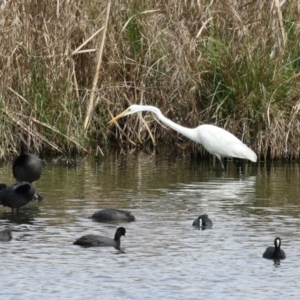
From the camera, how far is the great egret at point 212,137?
17.5m

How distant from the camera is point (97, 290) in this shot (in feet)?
30.2

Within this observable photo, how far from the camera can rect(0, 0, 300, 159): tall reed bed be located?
58.5 feet

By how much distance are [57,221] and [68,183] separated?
134 inches

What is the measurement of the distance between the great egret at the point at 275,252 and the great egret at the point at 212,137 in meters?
7.16

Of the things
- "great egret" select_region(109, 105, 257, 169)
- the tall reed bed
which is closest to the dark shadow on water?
the tall reed bed

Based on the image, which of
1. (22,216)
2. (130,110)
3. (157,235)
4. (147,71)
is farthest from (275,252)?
(147,71)

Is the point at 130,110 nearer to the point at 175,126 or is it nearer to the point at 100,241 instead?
the point at 175,126

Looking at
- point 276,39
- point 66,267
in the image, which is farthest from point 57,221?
point 276,39

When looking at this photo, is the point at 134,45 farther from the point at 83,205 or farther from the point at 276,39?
the point at 83,205

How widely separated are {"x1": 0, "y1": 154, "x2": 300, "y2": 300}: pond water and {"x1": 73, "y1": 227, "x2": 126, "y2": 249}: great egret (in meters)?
0.08

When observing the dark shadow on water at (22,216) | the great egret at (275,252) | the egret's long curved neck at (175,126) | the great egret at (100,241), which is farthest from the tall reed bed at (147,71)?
the great egret at (275,252)

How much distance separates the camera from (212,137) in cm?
1748

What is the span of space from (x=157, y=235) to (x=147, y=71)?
768 cm

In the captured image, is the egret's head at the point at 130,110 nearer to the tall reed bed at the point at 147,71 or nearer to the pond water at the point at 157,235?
the tall reed bed at the point at 147,71
